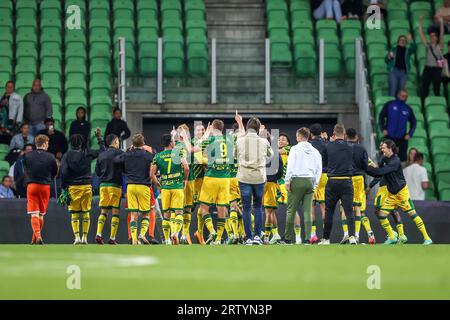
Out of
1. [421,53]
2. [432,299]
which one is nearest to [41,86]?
[421,53]

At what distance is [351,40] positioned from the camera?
3522 cm

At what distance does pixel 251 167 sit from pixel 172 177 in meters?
1.48

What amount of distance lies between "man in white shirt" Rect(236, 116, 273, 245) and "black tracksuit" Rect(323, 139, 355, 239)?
1.13 meters

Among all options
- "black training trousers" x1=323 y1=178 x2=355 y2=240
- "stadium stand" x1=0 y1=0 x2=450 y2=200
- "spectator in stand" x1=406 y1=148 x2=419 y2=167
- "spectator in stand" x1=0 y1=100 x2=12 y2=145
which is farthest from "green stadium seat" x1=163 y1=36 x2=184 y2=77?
"black training trousers" x1=323 y1=178 x2=355 y2=240

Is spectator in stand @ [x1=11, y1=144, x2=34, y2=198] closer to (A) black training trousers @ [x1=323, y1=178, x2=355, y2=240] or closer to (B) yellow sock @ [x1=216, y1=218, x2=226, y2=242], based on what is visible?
(B) yellow sock @ [x1=216, y1=218, x2=226, y2=242]

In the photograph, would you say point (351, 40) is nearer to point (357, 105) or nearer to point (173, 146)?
point (357, 105)

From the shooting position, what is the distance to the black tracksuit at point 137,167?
2695 centimetres

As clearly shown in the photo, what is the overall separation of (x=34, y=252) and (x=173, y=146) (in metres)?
3.65

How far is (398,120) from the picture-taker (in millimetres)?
32125

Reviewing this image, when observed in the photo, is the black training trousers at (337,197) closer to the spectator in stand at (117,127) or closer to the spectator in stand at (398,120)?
the spectator in stand at (398,120)

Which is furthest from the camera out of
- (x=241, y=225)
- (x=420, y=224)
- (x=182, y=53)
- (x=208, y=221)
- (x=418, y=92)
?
(x=418, y=92)

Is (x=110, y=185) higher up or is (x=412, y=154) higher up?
(x=412, y=154)

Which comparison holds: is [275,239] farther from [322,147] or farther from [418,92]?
[418,92]

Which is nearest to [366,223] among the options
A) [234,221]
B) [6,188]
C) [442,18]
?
[234,221]
